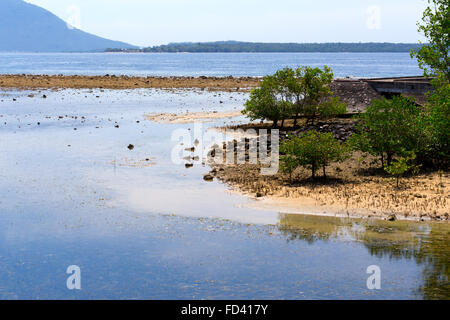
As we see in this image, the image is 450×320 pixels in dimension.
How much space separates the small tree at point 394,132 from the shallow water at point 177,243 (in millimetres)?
6737

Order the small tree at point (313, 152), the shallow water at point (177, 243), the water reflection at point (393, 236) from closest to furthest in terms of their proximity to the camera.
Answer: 1. the shallow water at point (177, 243)
2. the water reflection at point (393, 236)
3. the small tree at point (313, 152)

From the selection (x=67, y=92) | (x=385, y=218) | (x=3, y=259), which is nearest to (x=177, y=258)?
(x=3, y=259)

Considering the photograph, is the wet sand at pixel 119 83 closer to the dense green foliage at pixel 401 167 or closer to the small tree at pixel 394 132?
the small tree at pixel 394 132

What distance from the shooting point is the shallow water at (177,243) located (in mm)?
13812

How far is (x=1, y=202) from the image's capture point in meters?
21.4

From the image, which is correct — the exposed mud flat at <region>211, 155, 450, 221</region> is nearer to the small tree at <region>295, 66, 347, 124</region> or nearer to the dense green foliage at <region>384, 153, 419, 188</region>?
the dense green foliage at <region>384, 153, 419, 188</region>

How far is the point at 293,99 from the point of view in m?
38.8

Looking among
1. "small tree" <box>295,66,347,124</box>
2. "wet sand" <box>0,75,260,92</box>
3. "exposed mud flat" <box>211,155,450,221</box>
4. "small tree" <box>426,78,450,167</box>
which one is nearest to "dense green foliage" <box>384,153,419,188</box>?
"exposed mud flat" <box>211,155,450,221</box>

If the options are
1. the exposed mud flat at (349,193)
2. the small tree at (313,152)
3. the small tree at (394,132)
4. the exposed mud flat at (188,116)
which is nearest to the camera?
the exposed mud flat at (349,193)

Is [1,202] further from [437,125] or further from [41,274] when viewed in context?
[437,125]

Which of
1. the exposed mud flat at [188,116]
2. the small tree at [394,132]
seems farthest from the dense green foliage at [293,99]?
the small tree at [394,132]
